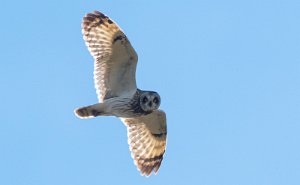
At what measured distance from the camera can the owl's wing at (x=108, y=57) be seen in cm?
1520

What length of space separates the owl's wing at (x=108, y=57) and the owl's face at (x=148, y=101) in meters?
0.29

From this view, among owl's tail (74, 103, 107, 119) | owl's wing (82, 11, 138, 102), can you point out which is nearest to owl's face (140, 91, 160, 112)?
owl's wing (82, 11, 138, 102)

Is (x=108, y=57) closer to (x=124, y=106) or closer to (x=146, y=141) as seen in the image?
(x=124, y=106)

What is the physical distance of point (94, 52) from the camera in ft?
50.3

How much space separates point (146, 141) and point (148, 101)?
5.30 feet

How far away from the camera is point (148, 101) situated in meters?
15.1

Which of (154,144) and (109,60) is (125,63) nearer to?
(109,60)

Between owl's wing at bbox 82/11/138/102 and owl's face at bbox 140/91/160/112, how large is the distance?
29cm

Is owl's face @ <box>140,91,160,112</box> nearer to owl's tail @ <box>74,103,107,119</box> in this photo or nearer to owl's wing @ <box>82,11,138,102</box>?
owl's wing @ <box>82,11,138,102</box>

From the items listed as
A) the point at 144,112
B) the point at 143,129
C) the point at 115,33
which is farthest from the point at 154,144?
the point at 115,33

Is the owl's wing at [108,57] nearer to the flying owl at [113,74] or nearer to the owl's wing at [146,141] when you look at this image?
the flying owl at [113,74]

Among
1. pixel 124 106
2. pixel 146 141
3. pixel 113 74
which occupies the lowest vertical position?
pixel 146 141

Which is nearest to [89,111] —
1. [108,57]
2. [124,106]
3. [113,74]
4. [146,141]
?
[124,106]

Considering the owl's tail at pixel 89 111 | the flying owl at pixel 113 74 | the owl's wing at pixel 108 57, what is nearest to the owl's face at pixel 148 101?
the flying owl at pixel 113 74
